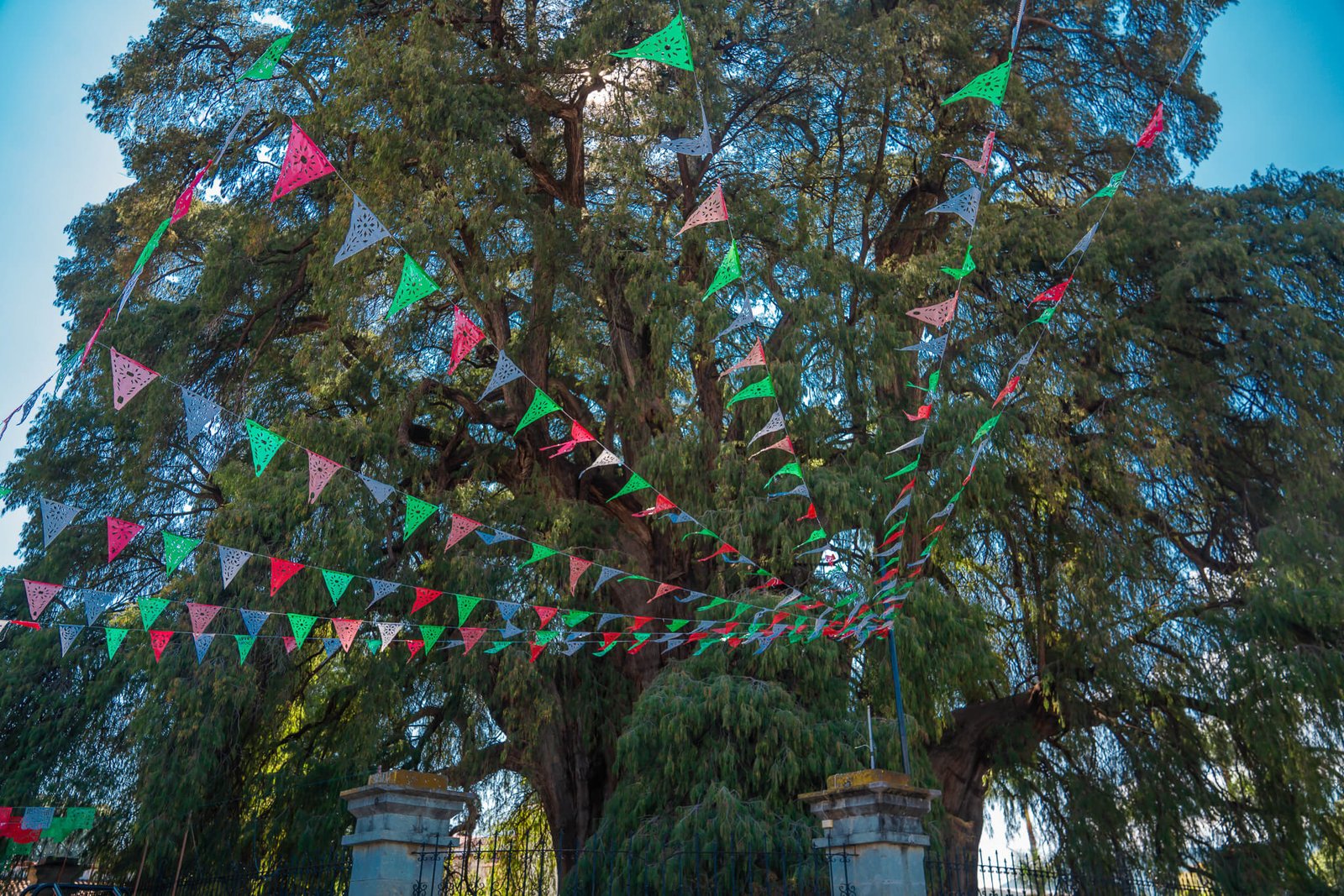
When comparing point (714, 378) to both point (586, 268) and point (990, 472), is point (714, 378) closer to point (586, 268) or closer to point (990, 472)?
point (586, 268)

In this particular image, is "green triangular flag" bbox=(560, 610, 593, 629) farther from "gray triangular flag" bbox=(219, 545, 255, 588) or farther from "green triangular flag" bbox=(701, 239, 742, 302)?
"green triangular flag" bbox=(701, 239, 742, 302)

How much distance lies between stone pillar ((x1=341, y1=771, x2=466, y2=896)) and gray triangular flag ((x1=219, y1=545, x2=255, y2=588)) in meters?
2.39

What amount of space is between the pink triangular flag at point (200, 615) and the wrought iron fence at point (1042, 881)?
18.6 feet

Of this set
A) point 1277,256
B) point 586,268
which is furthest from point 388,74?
point 1277,256

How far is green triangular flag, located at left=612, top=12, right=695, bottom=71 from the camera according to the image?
18.8ft

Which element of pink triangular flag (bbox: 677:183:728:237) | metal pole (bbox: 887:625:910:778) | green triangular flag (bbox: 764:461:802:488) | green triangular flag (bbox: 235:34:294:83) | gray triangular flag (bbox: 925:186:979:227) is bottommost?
metal pole (bbox: 887:625:910:778)

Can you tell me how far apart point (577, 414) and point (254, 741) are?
15.8 feet

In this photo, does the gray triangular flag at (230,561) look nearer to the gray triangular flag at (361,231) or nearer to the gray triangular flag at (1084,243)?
the gray triangular flag at (361,231)

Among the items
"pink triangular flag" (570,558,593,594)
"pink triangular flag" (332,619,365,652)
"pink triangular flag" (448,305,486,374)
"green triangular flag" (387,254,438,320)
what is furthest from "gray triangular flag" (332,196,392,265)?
"pink triangular flag" (570,558,593,594)

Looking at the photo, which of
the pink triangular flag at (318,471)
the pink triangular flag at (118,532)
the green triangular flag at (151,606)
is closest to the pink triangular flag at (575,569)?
the pink triangular flag at (318,471)

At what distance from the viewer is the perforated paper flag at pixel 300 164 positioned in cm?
584

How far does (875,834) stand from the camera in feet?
19.0

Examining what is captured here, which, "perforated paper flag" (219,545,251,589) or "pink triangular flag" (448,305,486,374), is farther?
"perforated paper flag" (219,545,251,589)

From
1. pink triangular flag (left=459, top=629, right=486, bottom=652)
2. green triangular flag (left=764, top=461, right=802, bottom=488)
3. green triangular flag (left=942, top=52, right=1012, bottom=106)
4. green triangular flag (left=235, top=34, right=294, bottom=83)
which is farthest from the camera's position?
pink triangular flag (left=459, top=629, right=486, bottom=652)
